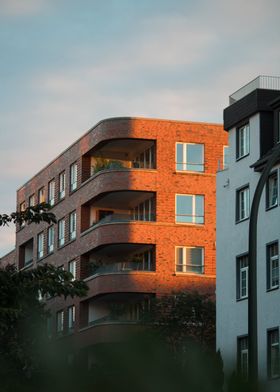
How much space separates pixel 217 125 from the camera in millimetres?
62062

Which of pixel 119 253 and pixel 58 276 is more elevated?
pixel 119 253

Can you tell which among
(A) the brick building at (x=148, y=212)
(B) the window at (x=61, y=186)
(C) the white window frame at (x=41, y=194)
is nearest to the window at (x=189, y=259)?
(A) the brick building at (x=148, y=212)

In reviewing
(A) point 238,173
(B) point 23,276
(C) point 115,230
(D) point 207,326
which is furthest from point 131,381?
(C) point 115,230

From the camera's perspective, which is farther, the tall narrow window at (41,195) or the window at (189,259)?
the tall narrow window at (41,195)

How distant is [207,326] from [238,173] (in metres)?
11.0

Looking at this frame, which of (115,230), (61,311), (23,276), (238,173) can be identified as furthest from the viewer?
(61,311)

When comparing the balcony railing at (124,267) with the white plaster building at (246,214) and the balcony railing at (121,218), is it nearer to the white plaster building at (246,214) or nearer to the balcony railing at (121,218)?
the balcony railing at (121,218)

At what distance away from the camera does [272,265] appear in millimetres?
39594

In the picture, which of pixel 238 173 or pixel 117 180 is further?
pixel 117 180

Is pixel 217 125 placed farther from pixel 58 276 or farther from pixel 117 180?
pixel 58 276

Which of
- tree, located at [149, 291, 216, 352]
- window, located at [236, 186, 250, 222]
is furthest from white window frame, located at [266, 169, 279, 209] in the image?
tree, located at [149, 291, 216, 352]

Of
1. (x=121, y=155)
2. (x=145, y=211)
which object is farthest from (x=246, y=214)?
(x=121, y=155)

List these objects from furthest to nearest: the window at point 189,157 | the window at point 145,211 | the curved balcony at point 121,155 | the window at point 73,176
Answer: the window at point 73,176 → the curved balcony at point 121,155 → the window at point 145,211 → the window at point 189,157

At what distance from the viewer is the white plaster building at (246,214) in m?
39.6
